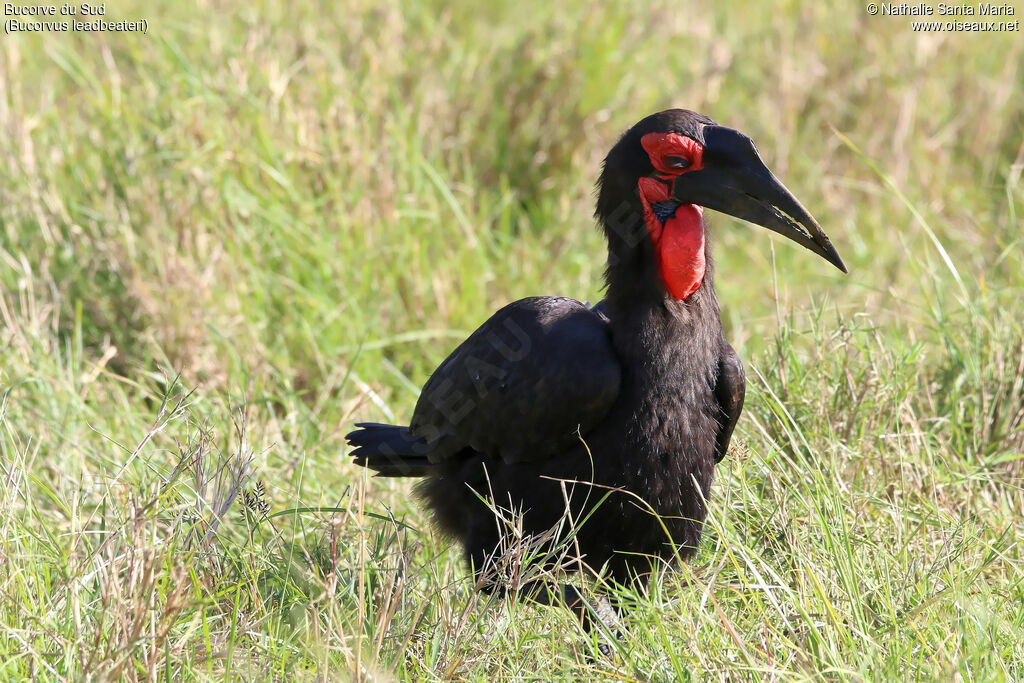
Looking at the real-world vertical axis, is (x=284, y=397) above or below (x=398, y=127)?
below

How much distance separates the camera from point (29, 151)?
389cm

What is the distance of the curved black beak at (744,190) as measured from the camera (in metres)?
2.42

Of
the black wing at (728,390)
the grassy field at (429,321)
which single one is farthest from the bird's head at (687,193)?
the grassy field at (429,321)

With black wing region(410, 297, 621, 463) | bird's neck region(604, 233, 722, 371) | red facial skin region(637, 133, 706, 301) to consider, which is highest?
red facial skin region(637, 133, 706, 301)

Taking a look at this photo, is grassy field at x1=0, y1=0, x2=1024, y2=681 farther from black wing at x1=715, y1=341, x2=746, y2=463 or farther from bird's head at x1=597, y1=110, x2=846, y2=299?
bird's head at x1=597, y1=110, x2=846, y2=299

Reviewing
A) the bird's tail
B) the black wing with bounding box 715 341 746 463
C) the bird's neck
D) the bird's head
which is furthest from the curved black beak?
the bird's tail

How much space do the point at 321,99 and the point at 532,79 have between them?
0.98 m

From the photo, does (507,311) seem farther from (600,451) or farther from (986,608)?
(986,608)

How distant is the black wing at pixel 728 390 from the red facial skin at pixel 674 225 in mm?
207

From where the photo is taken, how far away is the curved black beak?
2418 millimetres

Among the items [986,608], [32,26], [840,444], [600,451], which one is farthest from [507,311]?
[32,26]

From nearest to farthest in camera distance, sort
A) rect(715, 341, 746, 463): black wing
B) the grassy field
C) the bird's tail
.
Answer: the grassy field < rect(715, 341, 746, 463): black wing < the bird's tail

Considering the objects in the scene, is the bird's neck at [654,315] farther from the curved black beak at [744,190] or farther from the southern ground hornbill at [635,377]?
the curved black beak at [744,190]

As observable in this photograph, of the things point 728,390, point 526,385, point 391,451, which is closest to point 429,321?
point 391,451
